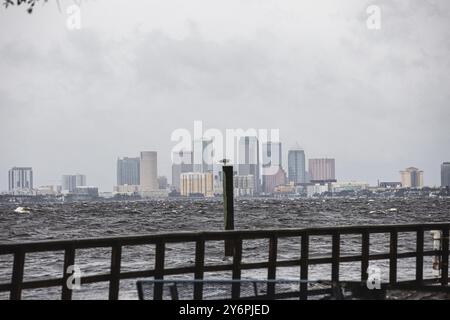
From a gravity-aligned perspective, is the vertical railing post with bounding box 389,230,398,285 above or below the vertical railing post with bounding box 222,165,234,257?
below

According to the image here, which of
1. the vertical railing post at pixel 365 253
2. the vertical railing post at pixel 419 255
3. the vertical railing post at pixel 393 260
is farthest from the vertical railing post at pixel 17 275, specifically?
the vertical railing post at pixel 419 255

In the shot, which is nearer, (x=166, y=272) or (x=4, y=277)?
(x=166, y=272)

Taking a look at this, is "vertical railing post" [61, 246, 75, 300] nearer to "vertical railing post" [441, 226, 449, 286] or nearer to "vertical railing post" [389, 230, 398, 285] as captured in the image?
"vertical railing post" [389, 230, 398, 285]

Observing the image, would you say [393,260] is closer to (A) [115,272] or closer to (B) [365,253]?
(B) [365,253]

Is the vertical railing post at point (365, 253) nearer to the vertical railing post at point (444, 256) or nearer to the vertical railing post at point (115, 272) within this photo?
the vertical railing post at point (444, 256)

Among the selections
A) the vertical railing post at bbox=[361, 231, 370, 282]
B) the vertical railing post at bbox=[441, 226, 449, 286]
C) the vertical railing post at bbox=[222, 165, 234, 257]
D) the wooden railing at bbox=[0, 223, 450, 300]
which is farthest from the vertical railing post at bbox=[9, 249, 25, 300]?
the vertical railing post at bbox=[222, 165, 234, 257]

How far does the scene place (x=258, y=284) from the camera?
6637 mm

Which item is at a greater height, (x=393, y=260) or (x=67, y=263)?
(x=67, y=263)

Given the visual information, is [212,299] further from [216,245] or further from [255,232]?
[216,245]

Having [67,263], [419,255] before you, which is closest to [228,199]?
[419,255]

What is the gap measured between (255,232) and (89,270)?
1939 cm

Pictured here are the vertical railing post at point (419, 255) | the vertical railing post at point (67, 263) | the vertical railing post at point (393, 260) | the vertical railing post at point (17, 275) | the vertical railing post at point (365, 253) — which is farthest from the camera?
the vertical railing post at point (419, 255)
